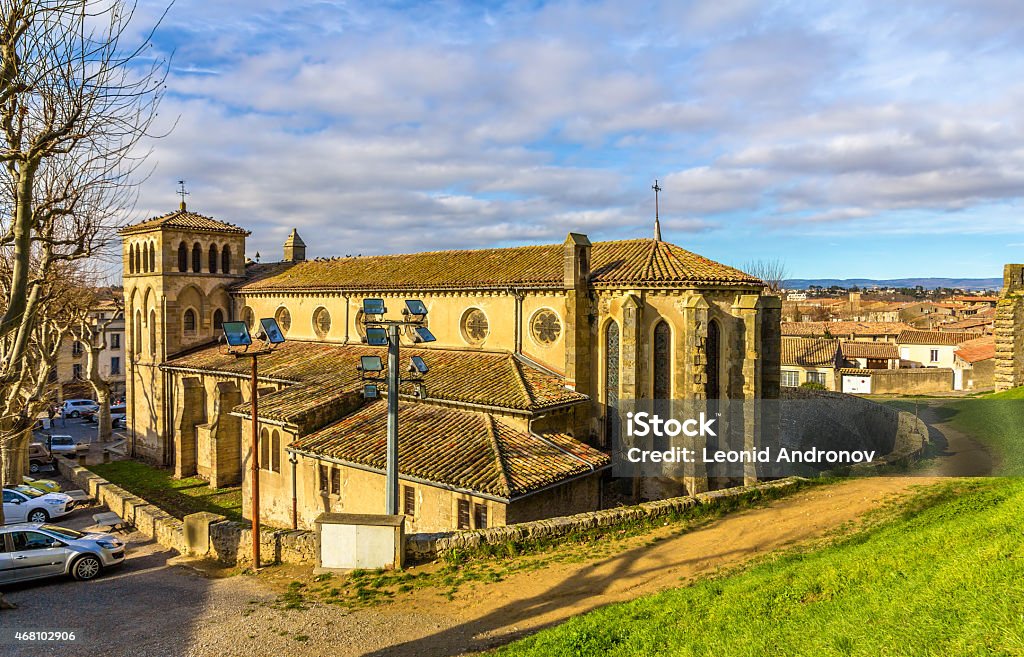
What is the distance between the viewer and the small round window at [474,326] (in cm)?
2458

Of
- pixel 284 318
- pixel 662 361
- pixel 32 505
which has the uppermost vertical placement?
pixel 284 318

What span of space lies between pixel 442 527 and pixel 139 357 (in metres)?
26.4

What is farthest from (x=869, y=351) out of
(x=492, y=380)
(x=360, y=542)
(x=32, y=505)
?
(x=32, y=505)

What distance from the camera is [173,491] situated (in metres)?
27.4

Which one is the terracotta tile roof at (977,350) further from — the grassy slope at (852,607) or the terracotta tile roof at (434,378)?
the grassy slope at (852,607)

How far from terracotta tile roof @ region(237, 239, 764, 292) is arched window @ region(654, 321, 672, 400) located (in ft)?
5.56

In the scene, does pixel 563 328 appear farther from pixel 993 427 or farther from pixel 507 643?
pixel 993 427

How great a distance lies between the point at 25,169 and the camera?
26.8 ft

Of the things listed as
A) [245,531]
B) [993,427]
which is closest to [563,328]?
[245,531]

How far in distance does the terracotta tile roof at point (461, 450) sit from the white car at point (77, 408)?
42.3 m

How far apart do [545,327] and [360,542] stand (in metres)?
11.2

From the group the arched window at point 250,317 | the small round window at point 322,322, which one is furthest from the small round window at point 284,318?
the arched window at point 250,317

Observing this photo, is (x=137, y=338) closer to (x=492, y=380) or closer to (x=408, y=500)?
(x=492, y=380)

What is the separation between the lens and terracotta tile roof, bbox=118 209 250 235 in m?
32.2
